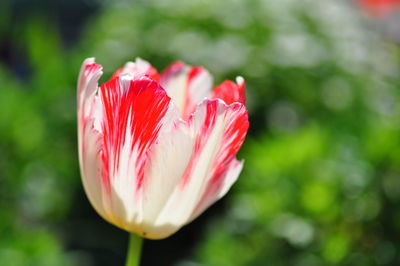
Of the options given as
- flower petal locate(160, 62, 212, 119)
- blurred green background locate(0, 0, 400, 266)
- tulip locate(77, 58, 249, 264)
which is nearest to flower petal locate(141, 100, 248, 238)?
tulip locate(77, 58, 249, 264)

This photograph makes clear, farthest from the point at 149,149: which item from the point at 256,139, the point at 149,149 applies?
the point at 256,139

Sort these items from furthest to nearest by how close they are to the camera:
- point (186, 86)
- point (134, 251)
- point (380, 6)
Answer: point (380, 6), point (186, 86), point (134, 251)

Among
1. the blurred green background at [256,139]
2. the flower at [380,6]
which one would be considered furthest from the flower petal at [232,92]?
the flower at [380,6]

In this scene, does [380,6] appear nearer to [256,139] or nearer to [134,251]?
[256,139]

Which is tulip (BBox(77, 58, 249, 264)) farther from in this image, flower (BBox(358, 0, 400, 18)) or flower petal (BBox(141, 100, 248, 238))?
flower (BBox(358, 0, 400, 18))

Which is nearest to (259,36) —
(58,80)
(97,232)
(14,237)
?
(58,80)

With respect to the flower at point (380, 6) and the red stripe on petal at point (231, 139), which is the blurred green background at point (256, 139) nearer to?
the flower at point (380, 6)
